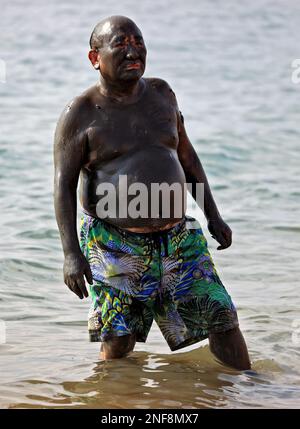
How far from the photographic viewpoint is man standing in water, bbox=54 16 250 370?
180 inches

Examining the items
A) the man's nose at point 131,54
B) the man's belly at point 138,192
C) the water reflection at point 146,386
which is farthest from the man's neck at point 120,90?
the water reflection at point 146,386

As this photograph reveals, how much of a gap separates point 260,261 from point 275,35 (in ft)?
31.0

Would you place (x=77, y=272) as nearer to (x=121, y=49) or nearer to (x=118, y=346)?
(x=118, y=346)

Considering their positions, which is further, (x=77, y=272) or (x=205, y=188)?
(x=205, y=188)

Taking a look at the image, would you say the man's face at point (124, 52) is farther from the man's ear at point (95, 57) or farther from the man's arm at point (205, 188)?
the man's arm at point (205, 188)

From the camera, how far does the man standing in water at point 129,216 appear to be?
4574 mm

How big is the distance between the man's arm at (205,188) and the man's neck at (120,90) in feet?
1.17

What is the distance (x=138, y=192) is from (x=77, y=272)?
0.44m

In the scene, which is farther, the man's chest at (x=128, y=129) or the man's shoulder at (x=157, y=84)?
the man's shoulder at (x=157, y=84)

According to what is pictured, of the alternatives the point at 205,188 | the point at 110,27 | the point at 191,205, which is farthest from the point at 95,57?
the point at 191,205

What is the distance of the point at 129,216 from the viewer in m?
4.63

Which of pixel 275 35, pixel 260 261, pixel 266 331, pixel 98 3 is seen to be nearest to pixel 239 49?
pixel 275 35
